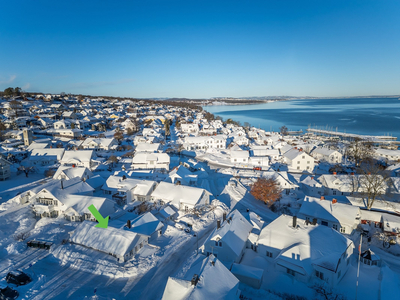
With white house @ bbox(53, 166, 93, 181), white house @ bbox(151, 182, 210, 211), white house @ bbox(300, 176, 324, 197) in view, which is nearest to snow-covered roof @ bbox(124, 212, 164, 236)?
white house @ bbox(151, 182, 210, 211)

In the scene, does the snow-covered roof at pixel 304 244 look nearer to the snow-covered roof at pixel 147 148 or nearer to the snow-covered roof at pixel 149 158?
the snow-covered roof at pixel 149 158

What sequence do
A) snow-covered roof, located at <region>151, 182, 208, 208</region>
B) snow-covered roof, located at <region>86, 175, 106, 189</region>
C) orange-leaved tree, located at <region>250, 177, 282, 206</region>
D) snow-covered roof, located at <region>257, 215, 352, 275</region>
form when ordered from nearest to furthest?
1. snow-covered roof, located at <region>257, 215, 352, 275</region>
2. snow-covered roof, located at <region>151, 182, 208, 208</region>
3. orange-leaved tree, located at <region>250, 177, 282, 206</region>
4. snow-covered roof, located at <region>86, 175, 106, 189</region>

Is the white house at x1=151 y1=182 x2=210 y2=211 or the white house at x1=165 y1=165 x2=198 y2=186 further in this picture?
the white house at x1=165 y1=165 x2=198 y2=186

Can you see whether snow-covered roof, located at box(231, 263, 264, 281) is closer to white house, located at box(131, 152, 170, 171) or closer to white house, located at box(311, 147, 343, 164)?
white house, located at box(131, 152, 170, 171)

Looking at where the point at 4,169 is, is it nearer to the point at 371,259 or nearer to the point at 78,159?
the point at 78,159

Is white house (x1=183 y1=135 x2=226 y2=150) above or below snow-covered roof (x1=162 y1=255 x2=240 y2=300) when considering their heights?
below

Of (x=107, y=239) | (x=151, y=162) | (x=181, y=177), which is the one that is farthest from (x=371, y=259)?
(x=151, y=162)
